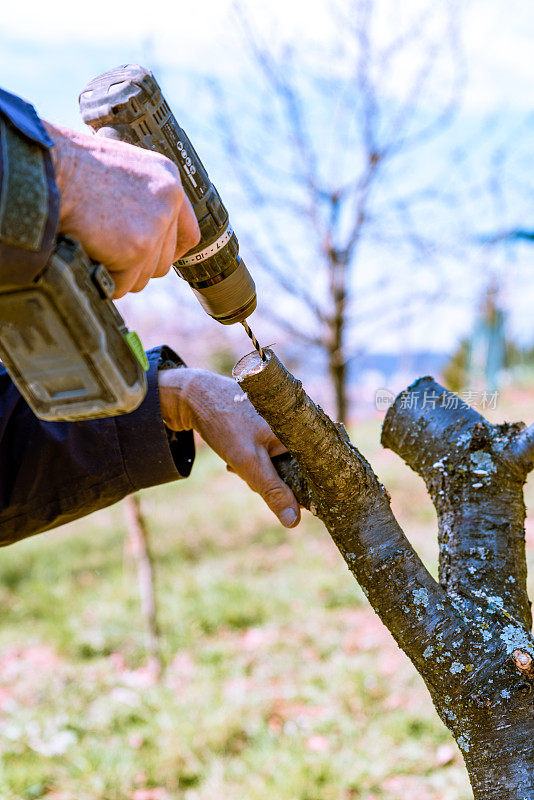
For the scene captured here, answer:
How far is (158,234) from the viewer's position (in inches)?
45.8

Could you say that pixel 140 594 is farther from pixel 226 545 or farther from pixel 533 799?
pixel 533 799

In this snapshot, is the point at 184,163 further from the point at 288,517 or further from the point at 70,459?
the point at 288,517

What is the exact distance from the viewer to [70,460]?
5.41ft

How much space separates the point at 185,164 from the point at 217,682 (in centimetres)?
321

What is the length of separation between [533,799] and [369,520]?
0.63 metres

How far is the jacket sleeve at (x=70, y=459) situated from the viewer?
164 cm

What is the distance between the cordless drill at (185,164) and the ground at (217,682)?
236cm

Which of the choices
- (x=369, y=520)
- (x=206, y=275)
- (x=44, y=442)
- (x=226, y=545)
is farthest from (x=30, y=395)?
(x=226, y=545)

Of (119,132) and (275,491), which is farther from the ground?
(119,132)

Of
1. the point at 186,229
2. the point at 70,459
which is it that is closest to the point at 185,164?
the point at 186,229

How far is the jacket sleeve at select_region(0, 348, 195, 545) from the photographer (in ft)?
5.39

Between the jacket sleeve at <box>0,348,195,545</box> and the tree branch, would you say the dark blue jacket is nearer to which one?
the jacket sleeve at <box>0,348,195,545</box>

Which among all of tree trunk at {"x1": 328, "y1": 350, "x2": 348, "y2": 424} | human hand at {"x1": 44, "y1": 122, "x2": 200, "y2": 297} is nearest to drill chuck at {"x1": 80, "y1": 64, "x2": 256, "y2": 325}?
human hand at {"x1": 44, "y1": 122, "x2": 200, "y2": 297}

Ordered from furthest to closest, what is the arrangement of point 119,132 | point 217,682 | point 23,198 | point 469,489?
point 217,682 → point 469,489 → point 119,132 → point 23,198
